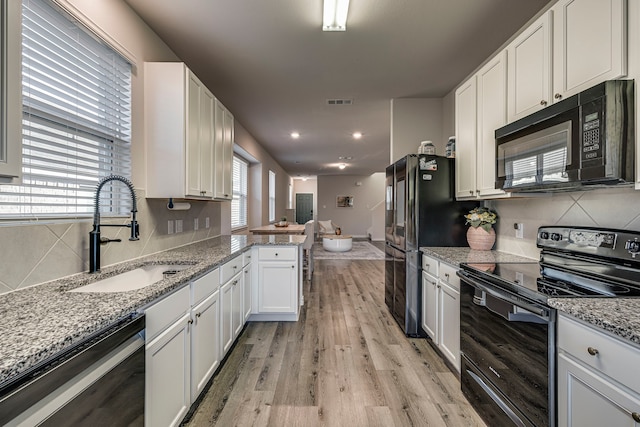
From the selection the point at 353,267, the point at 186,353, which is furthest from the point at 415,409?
the point at 353,267

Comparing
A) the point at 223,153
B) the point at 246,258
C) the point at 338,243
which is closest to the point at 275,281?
the point at 246,258

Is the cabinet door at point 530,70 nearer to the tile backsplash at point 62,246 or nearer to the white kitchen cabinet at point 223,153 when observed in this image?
the white kitchen cabinet at point 223,153

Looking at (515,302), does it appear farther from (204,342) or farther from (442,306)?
(204,342)

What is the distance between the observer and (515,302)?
4.62 feet

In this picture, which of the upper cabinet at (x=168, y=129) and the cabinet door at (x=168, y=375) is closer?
the cabinet door at (x=168, y=375)

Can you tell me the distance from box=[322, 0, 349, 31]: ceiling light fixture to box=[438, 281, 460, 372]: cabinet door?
212 centimetres

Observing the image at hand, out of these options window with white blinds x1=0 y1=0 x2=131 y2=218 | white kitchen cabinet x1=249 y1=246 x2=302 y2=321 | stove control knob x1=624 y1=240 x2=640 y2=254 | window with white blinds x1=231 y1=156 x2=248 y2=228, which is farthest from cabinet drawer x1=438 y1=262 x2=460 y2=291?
window with white blinds x1=231 y1=156 x2=248 y2=228

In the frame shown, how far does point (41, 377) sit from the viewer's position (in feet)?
2.47

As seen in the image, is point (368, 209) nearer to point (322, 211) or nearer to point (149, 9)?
point (322, 211)

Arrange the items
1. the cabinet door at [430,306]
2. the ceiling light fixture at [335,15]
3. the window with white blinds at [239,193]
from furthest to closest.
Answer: the window with white blinds at [239,193] < the cabinet door at [430,306] < the ceiling light fixture at [335,15]

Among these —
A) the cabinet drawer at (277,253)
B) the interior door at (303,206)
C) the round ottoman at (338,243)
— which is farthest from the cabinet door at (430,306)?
the interior door at (303,206)

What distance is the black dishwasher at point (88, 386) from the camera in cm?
72

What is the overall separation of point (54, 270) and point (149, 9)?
1866 millimetres

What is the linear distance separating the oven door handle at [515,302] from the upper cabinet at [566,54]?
108cm
